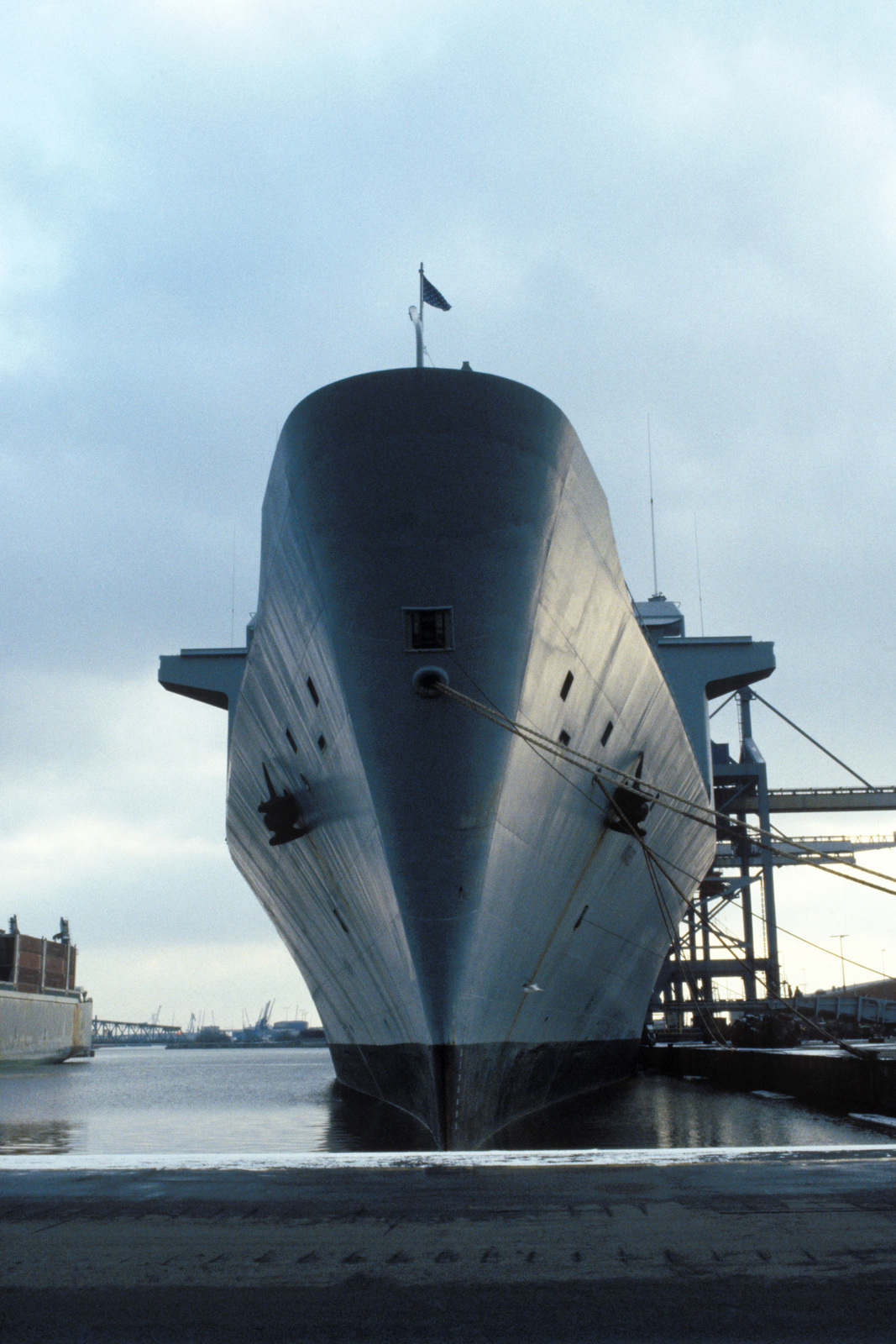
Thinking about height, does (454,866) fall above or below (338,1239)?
above

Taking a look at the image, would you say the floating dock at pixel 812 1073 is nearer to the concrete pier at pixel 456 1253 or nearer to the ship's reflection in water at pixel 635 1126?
the ship's reflection in water at pixel 635 1126

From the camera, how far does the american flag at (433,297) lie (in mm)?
13312

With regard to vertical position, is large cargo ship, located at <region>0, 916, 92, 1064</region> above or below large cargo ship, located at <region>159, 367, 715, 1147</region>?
below

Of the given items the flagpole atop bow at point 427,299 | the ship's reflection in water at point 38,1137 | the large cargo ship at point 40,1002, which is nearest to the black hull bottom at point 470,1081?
the ship's reflection in water at point 38,1137

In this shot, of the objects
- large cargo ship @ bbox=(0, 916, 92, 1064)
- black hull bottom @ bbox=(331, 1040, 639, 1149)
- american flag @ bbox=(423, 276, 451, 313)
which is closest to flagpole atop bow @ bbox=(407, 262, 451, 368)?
american flag @ bbox=(423, 276, 451, 313)

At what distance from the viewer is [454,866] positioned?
379 inches

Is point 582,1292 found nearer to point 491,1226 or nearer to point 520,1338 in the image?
point 520,1338

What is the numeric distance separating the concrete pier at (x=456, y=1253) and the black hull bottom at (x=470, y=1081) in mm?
4037

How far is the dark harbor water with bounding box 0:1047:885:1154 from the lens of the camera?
11.1 m

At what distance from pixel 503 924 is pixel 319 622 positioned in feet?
11.1

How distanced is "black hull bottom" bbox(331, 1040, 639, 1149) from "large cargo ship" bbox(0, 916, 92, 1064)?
49638mm

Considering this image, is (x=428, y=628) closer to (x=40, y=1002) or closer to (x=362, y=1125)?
(x=362, y=1125)

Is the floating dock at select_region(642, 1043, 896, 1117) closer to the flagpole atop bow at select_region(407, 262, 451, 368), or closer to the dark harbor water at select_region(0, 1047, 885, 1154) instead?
the dark harbor water at select_region(0, 1047, 885, 1154)

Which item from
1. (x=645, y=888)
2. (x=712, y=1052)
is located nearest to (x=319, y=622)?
(x=645, y=888)
